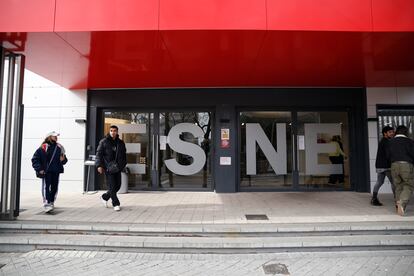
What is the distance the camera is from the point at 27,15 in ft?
17.6

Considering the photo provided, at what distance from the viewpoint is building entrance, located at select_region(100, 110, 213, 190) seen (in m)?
9.48

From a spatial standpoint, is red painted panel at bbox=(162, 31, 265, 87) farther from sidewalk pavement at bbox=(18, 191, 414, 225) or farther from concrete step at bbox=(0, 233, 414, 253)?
concrete step at bbox=(0, 233, 414, 253)

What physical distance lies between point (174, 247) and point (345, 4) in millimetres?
4467

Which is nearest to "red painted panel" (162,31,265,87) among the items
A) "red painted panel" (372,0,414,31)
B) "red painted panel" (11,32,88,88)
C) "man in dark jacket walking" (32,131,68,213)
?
"red painted panel" (372,0,414,31)

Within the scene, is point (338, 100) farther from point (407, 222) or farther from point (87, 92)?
point (87, 92)

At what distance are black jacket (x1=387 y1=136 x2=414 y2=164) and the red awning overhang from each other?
1.64 m

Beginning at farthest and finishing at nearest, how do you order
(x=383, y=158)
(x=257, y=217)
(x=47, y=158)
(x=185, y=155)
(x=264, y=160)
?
1. (x=185, y=155)
2. (x=264, y=160)
3. (x=383, y=158)
4. (x=47, y=158)
5. (x=257, y=217)

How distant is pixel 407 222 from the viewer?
5.70m

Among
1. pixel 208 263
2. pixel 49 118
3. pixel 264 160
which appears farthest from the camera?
pixel 49 118

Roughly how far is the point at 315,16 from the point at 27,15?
4421mm

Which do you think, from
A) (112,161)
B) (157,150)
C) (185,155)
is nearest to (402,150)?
(185,155)

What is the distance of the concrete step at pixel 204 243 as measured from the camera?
16.5ft

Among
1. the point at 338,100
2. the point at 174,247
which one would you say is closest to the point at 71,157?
the point at 174,247

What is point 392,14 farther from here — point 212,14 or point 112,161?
point 112,161
